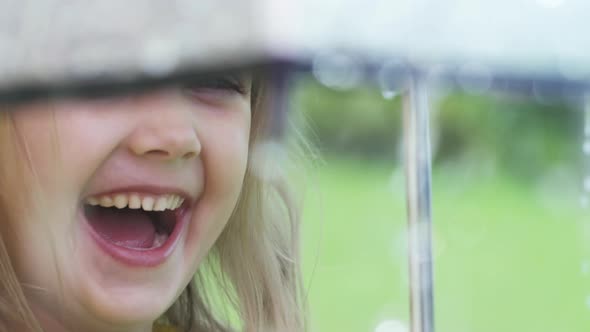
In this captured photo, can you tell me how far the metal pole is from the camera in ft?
1.67

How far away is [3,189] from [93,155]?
0.09 meters

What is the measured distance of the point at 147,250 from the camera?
72 cm

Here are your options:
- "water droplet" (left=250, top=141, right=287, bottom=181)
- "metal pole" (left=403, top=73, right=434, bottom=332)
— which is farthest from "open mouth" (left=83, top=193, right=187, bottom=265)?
"metal pole" (left=403, top=73, right=434, bottom=332)

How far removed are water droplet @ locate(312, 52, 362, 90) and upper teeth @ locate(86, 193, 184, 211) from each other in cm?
29

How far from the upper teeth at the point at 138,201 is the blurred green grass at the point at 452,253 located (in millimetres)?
163

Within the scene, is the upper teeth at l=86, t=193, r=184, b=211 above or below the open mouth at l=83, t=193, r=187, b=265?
above

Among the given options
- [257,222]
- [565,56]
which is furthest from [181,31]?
[257,222]

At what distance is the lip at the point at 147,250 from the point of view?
689 mm

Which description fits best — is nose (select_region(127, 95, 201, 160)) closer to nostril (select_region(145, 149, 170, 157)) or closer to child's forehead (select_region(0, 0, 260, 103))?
nostril (select_region(145, 149, 170, 157))

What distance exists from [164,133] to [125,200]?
2.8 inches

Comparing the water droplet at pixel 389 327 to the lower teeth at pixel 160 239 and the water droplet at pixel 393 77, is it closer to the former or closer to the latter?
the lower teeth at pixel 160 239

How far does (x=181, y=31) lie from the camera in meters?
0.43

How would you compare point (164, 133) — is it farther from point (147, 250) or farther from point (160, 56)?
point (160, 56)

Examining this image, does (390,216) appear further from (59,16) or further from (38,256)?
(59,16)
